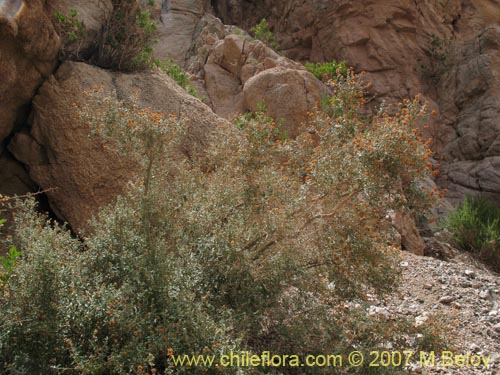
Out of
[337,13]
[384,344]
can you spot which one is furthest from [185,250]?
[337,13]

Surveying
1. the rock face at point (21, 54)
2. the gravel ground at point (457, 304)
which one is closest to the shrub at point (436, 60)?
the gravel ground at point (457, 304)

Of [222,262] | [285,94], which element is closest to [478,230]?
[285,94]

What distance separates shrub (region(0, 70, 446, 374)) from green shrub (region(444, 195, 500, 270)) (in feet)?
18.0

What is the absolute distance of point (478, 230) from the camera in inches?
356

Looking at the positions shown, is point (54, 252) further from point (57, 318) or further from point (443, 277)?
point (443, 277)

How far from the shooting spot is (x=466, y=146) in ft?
42.0

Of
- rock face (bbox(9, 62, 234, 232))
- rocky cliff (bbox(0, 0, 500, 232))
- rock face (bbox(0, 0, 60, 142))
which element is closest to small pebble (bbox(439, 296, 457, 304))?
rock face (bbox(9, 62, 234, 232))

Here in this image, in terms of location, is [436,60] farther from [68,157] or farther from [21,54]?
[21,54]

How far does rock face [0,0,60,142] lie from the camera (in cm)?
525

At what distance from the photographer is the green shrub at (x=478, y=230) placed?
8836 millimetres

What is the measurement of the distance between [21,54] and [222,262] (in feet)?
11.7

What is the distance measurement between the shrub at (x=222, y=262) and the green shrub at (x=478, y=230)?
18.0 ft

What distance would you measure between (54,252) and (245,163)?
1.79 metres

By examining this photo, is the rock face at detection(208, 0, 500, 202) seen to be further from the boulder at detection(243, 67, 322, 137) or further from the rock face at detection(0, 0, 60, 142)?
the rock face at detection(0, 0, 60, 142)
